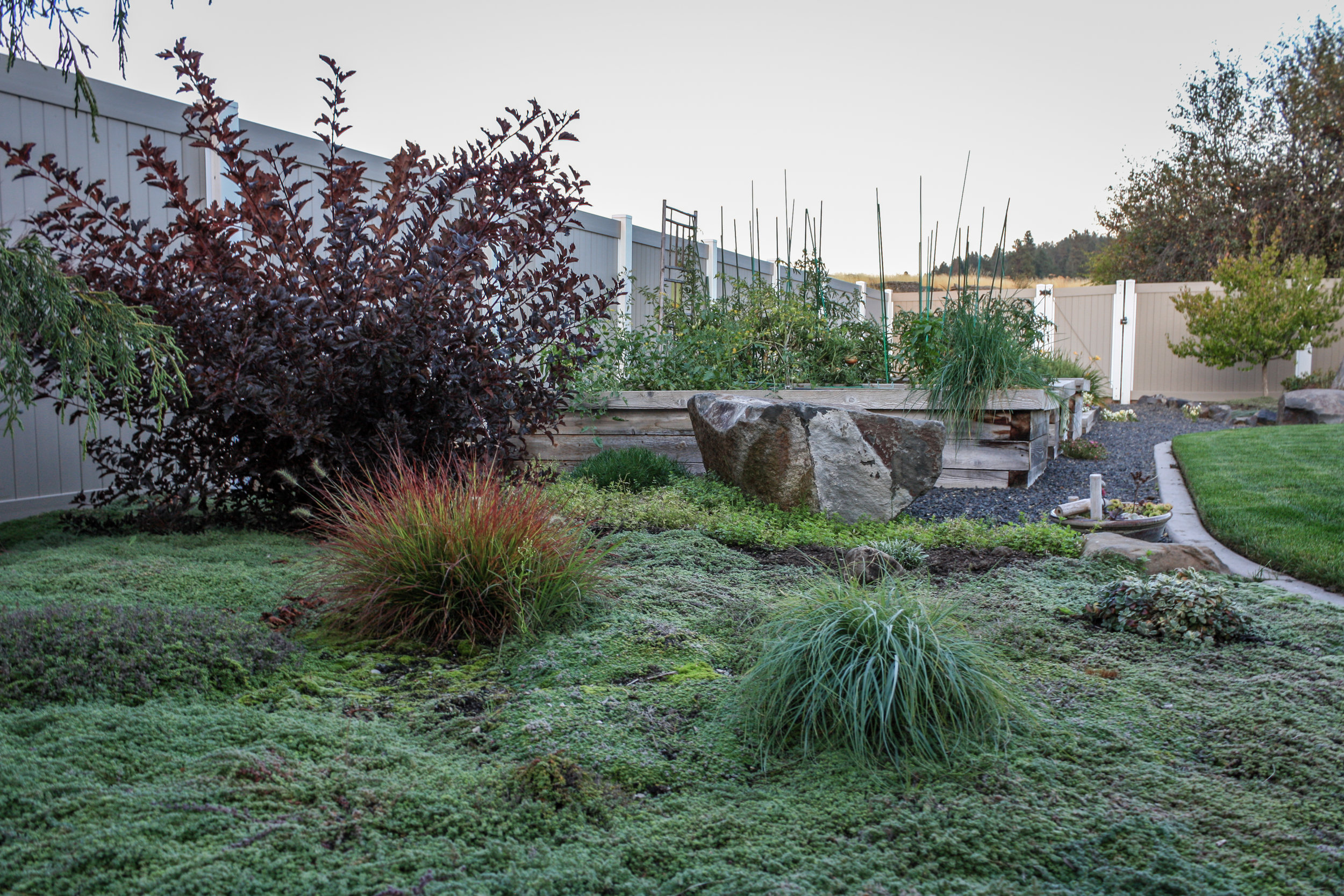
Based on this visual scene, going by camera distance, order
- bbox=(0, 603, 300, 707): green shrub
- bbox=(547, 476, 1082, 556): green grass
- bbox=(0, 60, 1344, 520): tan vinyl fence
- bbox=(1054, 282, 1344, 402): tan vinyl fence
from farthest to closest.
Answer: bbox=(1054, 282, 1344, 402): tan vinyl fence < bbox=(0, 60, 1344, 520): tan vinyl fence < bbox=(547, 476, 1082, 556): green grass < bbox=(0, 603, 300, 707): green shrub

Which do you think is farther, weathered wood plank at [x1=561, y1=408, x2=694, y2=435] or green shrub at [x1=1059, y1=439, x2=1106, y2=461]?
green shrub at [x1=1059, y1=439, x2=1106, y2=461]

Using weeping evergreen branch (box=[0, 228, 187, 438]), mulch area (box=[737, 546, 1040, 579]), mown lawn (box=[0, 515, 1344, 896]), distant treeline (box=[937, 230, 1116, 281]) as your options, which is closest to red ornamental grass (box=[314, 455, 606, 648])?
mown lawn (box=[0, 515, 1344, 896])

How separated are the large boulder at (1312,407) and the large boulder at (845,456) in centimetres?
958

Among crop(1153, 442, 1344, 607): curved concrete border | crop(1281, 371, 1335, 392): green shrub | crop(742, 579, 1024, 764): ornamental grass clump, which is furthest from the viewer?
crop(1281, 371, 1335, 392): green shrub

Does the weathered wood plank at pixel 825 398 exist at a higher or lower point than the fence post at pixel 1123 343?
lower

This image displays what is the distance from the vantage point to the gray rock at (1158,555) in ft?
11.2

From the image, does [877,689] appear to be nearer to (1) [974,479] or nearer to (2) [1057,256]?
(1) [974,479]

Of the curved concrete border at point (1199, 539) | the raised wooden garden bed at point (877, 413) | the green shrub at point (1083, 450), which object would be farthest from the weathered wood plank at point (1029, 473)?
the green shrub at point (1083, 450)

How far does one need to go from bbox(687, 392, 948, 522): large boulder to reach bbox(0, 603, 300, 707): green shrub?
2.88 m

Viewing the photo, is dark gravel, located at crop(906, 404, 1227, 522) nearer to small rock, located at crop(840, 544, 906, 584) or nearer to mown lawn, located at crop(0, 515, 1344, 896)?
small rock, located at crop(840, 544, 906, 584)

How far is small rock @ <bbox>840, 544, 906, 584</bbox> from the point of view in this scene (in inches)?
124

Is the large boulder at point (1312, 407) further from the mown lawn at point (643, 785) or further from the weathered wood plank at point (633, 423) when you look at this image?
the mown lawn at point (643, 785)

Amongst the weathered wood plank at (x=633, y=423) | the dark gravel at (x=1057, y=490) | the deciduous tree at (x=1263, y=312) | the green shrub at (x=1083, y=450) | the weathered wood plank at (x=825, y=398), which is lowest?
the dark gravel at (x=1057, y=490)

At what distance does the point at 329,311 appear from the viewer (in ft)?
12.5
